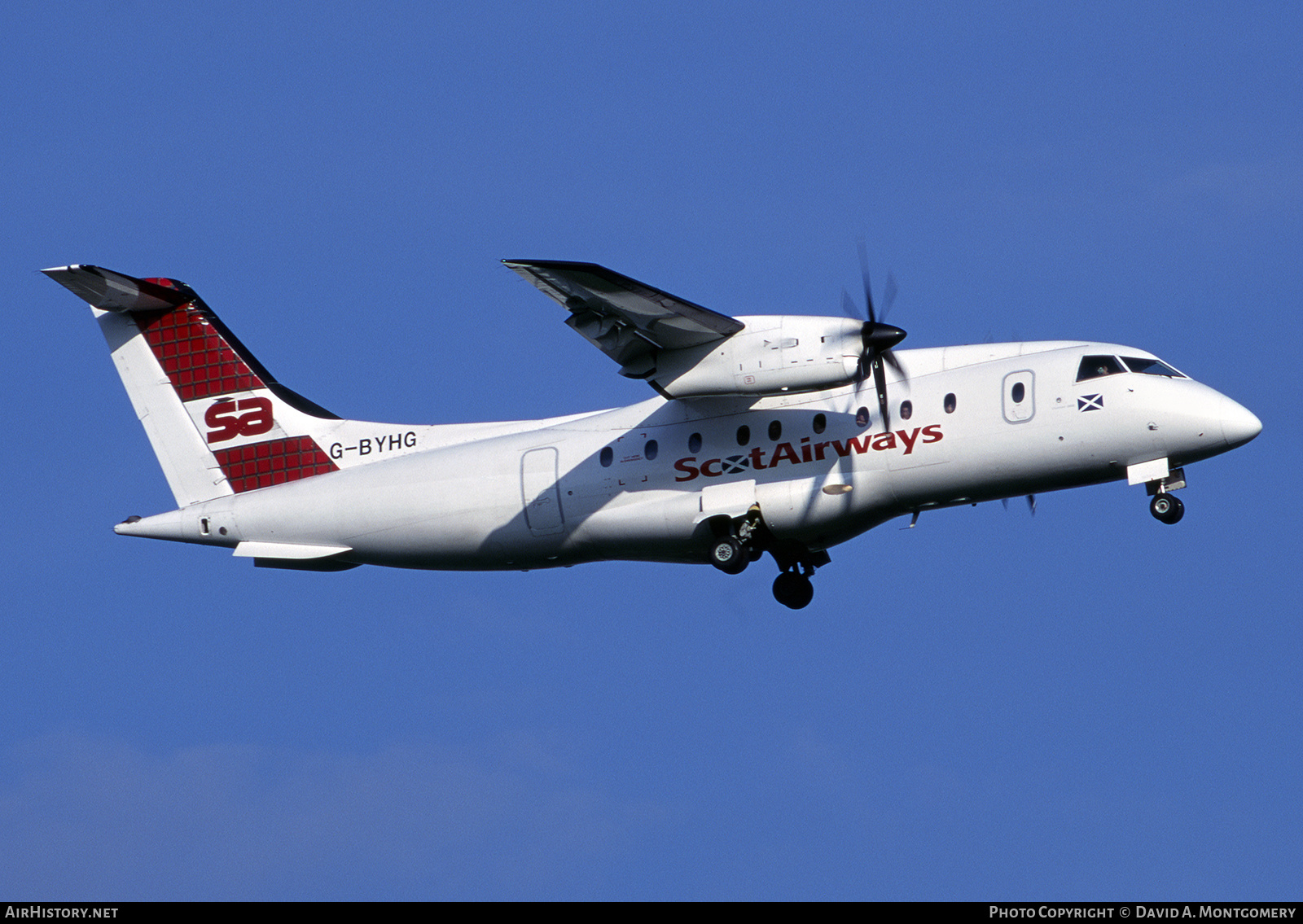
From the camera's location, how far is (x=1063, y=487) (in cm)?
2066

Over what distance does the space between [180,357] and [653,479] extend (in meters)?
8.54

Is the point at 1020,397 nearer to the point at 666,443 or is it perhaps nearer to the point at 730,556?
the point at 730,556

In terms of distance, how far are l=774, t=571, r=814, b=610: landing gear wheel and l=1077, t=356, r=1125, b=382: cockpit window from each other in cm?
532

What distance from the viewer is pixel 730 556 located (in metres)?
21.6

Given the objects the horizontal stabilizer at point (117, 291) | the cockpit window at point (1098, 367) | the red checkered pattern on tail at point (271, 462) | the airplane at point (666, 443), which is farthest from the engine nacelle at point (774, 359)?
the horizontal stabilizer at point (117, 291)

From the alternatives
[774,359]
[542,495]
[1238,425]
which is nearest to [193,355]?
[542,495]

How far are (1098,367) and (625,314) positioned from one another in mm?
6198

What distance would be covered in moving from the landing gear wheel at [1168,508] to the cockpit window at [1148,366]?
1.57 metres

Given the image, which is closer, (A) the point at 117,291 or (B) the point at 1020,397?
(B) the point at 1020,397

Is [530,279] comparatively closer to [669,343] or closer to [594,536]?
[669,343]

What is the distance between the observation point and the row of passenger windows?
20.8m

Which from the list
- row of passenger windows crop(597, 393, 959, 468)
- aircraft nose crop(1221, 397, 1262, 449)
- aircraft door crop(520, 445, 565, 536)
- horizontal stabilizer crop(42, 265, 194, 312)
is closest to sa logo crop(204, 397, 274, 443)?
horizontal stabilizer crop(42, 265, 194, 312)

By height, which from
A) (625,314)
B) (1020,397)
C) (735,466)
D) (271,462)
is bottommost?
(735,466)

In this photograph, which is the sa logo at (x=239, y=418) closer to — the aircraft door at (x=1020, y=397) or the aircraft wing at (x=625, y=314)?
the aircraft wing at (x=625, y=314)
